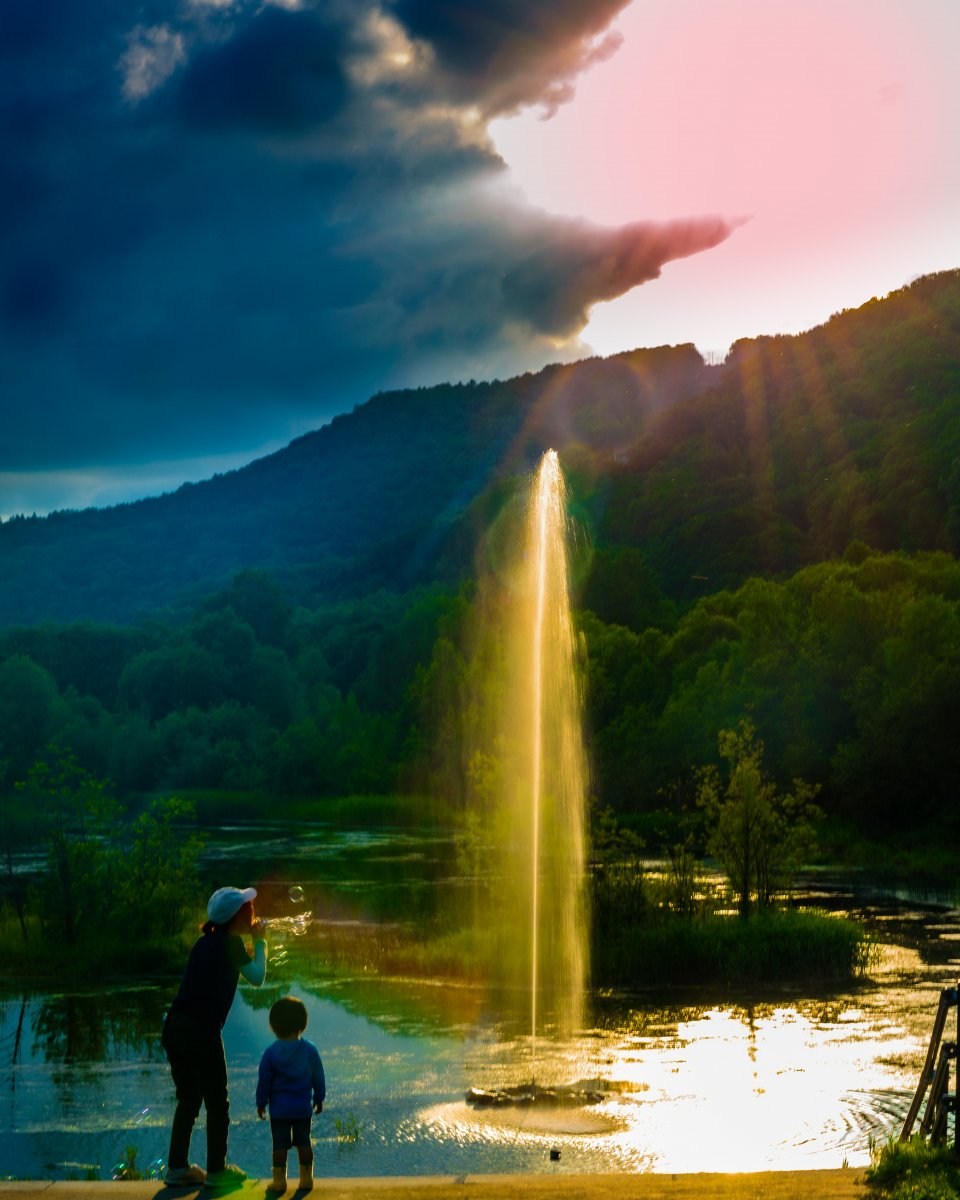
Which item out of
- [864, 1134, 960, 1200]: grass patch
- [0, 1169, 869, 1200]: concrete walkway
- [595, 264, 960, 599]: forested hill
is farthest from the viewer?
[595, 264, 960, 599]: forested hill

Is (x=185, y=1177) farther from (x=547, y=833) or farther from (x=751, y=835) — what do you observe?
(x=751, y=835)

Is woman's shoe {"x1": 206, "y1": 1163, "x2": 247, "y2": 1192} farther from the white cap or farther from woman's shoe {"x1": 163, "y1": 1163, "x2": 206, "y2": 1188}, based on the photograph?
the white cap

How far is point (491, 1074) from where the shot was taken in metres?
20.7

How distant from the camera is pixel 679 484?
5413 inches

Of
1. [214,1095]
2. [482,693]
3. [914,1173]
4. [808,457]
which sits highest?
[808,457]

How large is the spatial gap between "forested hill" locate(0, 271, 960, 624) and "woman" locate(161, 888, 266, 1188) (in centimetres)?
9617

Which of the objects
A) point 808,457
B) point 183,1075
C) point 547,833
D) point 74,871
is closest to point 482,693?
point 547,833

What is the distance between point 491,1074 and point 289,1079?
1121 centimetres

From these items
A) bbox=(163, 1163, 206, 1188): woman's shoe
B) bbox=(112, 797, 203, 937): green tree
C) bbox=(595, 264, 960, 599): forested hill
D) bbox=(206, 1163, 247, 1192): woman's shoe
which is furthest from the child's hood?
bbox=(595, 264, 960, 599): forested hill

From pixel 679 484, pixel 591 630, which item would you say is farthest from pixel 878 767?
pixel 679 484

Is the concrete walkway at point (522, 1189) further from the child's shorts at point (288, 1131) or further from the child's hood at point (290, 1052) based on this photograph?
the child's hood at point (290, 1052)

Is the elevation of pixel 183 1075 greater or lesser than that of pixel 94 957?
greater

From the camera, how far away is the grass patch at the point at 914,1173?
29.4 feet

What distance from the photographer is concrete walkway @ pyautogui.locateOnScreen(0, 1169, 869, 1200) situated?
924 centimetres
